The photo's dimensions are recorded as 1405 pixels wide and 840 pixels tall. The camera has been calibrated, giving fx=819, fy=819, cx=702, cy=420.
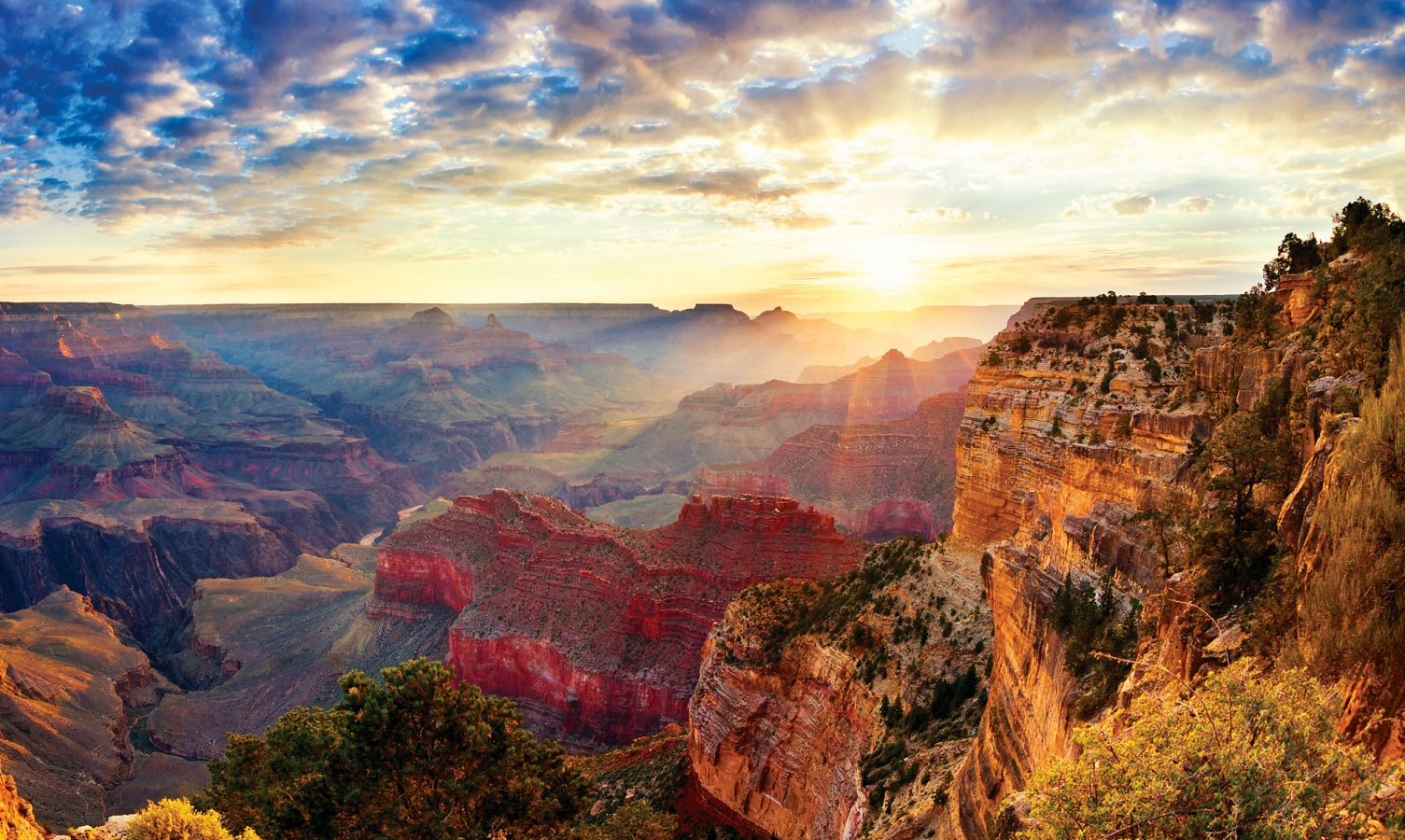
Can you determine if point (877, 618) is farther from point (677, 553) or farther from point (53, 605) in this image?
point (53, 605)

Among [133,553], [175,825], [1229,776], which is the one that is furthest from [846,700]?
[133,553]

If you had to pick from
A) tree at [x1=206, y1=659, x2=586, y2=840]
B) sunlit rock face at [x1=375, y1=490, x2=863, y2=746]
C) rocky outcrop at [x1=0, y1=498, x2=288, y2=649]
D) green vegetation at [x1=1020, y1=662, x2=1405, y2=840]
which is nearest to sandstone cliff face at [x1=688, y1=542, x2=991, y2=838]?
tree at [x1=206, y1=659, x2=586, y2=840]

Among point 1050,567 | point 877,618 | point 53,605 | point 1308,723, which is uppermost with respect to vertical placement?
point 1308,723

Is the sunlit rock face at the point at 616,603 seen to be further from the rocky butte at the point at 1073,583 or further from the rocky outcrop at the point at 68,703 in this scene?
the rocky outcrop at the point at 68,703

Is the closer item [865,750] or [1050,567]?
[1050,567]

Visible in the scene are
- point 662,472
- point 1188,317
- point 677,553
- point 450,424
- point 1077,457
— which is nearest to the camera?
point 1077,457

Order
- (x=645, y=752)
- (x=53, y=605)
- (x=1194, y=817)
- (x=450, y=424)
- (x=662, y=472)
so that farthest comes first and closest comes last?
(x=450, y=424) → (x=662, y=472) → (x=53, y=605) → (x=645, y=752) → (x=1194, y=817)

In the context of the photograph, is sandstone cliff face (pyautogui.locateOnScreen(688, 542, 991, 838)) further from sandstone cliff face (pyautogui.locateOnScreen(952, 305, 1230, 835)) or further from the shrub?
sandstone cliff face (pyautogui.locateOnScreen(952, 305, 1230, 835))

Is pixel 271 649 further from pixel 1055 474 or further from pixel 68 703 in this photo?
pixel 1055 474

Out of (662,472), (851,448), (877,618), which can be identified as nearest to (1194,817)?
(877,618)
